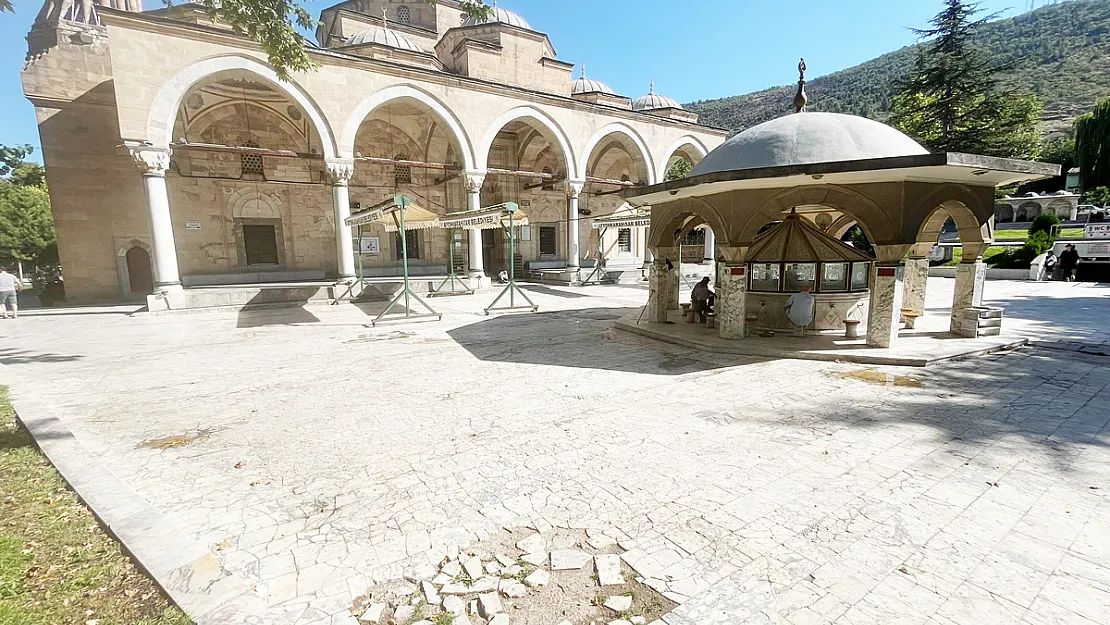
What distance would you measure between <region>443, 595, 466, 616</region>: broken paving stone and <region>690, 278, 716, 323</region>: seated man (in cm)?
854

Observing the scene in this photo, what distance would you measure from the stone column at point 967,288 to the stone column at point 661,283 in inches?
198

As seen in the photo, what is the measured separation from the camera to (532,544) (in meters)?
2.77

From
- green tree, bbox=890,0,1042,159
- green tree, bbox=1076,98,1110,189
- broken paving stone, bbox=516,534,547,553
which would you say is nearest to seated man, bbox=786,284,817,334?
broken paving stone, bbox=516,534,547,553

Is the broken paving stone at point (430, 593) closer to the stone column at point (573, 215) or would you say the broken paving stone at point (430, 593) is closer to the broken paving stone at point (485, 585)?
the broken paving stone at point (485, 585)

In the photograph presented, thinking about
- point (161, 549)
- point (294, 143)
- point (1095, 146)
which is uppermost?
point (1095, 146)

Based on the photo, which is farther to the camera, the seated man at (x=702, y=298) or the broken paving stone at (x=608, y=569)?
the seated man at (x=702, y=298)

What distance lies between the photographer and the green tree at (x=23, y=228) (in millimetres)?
23922

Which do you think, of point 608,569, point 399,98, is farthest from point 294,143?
point 608,569

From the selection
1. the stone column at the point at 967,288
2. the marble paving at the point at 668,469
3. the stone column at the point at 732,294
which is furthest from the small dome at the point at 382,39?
the stone column at the point at 967,288

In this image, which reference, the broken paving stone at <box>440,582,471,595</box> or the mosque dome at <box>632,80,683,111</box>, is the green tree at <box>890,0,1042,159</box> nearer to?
the mosque dome at <box>632,80,683,111</box>

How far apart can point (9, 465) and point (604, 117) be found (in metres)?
21.2

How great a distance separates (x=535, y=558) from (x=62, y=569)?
2609mm

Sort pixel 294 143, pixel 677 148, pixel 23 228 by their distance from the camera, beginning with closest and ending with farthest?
pixel 294 143 → pixel 677 148 → pixel 23 228

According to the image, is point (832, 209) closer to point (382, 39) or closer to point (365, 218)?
point (365, 218)
